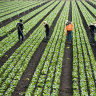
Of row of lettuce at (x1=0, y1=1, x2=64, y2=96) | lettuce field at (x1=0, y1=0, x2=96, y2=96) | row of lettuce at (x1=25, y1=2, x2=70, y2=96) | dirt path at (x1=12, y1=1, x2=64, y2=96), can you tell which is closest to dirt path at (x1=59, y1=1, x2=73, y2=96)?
lettuce field at (x1=0, y1=0, x2=96, y2=96)

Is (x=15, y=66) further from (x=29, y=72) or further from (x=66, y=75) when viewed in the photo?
(x=66, y=75)

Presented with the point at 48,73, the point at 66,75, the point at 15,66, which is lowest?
the point at 66,75

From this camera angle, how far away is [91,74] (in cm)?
920

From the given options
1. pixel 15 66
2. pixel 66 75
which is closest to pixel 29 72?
pixel 15 66

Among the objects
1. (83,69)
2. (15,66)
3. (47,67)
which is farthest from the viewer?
(15,66)

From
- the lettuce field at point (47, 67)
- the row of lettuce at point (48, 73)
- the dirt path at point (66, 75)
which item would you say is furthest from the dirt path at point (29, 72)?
the dirt path at point (66, 75)

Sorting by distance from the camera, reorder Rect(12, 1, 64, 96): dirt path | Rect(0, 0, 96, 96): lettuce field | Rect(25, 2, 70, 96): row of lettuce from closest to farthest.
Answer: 1. Rect(25, 2, 70, 96): row of lettuce
2. Rect(0, 0, 96, 96): lettuce field
3. Rect(12, 1, 64, 96): dirt path

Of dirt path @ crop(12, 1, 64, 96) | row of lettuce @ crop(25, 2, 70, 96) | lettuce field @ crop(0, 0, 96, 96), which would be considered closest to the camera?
row of lettuce @ crop(25, 2, 70, 96)

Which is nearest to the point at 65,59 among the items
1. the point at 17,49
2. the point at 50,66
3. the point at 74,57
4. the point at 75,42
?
the point at 74,57

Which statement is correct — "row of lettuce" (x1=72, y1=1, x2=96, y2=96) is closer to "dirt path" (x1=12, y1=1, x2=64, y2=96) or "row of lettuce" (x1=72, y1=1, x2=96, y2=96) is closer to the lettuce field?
the lettuce field

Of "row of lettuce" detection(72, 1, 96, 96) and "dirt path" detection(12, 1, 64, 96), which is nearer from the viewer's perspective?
"row of lettuce" detection(72, 1, 96, 96)

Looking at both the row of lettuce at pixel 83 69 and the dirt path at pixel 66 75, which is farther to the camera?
the dirt path at pixel 66 75

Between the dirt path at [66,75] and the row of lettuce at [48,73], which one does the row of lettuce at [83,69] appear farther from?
the row of lettuce at [48,73]

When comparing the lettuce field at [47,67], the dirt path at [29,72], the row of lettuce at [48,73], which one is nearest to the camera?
the row of lettuce at [48,73]
